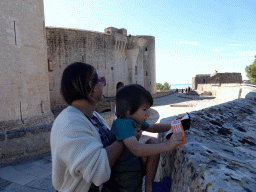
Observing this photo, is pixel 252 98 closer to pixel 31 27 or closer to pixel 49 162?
pixel 49 162

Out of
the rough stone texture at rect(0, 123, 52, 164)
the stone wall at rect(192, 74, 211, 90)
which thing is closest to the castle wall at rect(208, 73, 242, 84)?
the stone wall at rect(192, 74, 211, 90)

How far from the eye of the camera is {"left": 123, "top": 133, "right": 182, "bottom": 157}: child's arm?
103cm

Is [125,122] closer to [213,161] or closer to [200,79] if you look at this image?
[213,161]

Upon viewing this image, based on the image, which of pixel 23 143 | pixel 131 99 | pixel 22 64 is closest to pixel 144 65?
pixel 22 64

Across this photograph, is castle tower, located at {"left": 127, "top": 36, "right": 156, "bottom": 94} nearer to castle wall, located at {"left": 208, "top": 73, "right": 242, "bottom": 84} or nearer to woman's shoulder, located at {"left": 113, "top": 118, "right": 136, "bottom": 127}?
castle wall, located at {"left": 208, "top": 73, "right": 242, "bottom": 84}

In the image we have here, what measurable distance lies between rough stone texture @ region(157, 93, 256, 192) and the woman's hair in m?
0.66

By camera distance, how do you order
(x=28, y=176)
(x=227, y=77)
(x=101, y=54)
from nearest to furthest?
1. (x=28, y=176)
2. (x=101, y=54)
3. (x=227, y=77)

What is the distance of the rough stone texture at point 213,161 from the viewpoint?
0.76 m

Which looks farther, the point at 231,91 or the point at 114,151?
the point at 231,91

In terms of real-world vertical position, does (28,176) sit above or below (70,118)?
below

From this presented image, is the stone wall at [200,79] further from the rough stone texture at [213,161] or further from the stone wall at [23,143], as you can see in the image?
the rough stone texture at [213,161]

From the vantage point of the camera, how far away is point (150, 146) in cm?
110

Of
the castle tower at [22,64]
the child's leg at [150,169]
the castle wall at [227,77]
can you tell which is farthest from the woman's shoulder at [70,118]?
the castle wall at [227,77]

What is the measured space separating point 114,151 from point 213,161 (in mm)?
506
